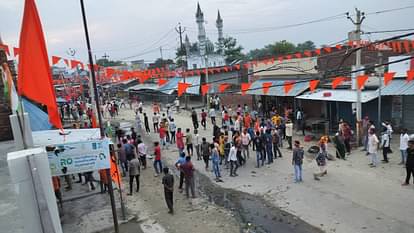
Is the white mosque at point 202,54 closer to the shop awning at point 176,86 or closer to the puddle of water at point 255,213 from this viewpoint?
the shop awning at point 176,86

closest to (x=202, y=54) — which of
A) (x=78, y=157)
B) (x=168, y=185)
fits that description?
(x=168, y=185)

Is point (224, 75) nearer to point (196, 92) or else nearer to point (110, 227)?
point (196, 92)

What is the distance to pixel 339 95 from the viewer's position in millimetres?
17672

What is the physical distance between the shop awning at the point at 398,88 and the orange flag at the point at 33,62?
15.0 m

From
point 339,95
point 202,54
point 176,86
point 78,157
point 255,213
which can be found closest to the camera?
point 78,157

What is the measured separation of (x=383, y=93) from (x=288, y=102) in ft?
26.1

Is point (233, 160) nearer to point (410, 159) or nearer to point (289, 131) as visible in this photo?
point (289, 131)

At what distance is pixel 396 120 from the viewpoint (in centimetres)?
1633

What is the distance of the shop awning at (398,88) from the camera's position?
14731mm

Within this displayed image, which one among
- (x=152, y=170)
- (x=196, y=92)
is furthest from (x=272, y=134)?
(x=196, y=92)

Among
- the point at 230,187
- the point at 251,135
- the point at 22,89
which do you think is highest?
the point at 22,89

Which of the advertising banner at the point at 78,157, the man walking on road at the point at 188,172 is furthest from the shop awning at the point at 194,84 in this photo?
the advertising banner at the point at 78,157

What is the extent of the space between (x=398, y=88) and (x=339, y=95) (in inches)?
118

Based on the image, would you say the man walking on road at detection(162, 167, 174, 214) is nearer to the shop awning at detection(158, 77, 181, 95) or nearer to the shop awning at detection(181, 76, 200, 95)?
the shop awning at detection(181, 76, 200, 95)
